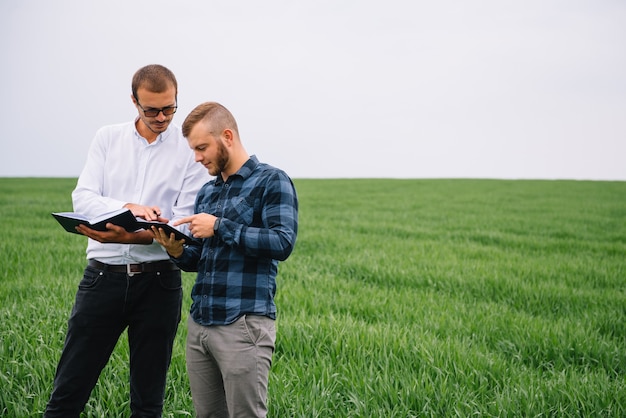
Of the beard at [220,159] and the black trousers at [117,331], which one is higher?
the beard at [220,159]

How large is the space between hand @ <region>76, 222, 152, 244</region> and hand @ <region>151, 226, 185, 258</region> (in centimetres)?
22

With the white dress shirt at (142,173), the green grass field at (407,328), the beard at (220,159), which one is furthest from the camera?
the green grass field at (407,328)

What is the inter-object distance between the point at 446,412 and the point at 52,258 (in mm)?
6681

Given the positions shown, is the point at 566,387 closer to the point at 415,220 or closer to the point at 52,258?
the point at 52,258

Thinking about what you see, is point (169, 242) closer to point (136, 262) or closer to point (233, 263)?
point (233, 263)

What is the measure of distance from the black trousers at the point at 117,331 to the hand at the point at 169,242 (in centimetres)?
43

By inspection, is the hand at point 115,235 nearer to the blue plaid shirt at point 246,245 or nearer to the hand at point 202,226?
the blue plaid shirt at point 246,245

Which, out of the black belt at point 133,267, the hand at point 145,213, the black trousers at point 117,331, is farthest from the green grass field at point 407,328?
the hand at point 145,213

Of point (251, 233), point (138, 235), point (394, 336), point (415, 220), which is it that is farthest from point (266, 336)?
point (415, 220)

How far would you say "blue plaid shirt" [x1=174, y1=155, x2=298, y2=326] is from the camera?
2250 millimetres

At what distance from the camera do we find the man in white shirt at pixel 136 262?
9.06ft

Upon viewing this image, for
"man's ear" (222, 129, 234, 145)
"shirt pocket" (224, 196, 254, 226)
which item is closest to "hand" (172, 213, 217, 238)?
"shirt pocket" (224, 196, 254, 226)

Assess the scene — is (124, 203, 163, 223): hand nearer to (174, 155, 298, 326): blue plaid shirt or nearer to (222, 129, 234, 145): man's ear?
(174, 155, 298, 326): blue plaid shirt

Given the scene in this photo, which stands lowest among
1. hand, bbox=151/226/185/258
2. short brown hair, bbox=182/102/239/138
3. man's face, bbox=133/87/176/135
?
hand, bbox=151/226/185/258
